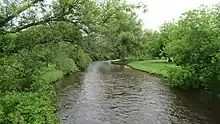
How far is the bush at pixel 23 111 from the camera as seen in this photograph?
12555 mm

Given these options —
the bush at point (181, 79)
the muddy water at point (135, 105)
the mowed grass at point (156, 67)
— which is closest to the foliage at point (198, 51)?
the bush at point (181, 79)

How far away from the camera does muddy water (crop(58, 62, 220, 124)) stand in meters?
18.3

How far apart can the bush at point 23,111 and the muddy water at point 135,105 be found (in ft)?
9.30

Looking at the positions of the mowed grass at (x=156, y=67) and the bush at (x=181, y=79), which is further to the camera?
the mowed grass at (x=156, y=67)

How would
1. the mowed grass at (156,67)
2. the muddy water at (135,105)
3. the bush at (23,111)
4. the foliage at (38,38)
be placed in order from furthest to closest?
the mowed grass at (156,67) → the muddy water at (135,105) → the foliage at (38,38) → the bush at (23,111)

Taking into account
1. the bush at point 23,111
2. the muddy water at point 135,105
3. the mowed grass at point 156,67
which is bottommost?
the muddy water at point 135,105

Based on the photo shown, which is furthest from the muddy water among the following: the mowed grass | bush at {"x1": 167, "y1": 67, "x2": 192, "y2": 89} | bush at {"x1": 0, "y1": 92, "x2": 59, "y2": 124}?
the mowed grass

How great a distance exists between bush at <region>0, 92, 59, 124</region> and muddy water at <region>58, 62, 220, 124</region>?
283 centimetres

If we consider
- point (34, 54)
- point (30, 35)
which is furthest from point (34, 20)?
point (34, 54)

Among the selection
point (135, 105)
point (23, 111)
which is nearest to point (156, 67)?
point (135, 105)

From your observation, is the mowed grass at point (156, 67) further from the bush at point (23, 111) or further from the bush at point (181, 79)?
the bush at point (23, 111)

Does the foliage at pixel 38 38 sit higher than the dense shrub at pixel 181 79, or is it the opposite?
the foliage at pixel 38 38

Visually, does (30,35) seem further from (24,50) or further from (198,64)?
(198,64)

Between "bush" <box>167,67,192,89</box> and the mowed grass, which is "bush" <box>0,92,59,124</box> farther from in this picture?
the mowed grass
